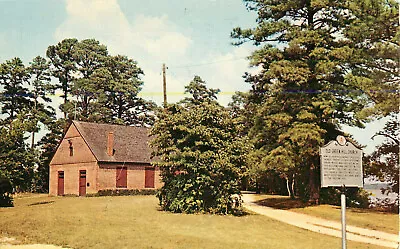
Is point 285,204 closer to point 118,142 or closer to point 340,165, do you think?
point 118,142

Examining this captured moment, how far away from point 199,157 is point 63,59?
18851mm

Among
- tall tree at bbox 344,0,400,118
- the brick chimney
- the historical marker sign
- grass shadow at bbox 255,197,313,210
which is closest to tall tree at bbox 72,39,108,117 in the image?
the brick chimney

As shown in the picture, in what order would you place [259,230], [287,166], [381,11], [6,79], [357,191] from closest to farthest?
[259,230] < [381,11] < [287,166] < [6,79] < [357,191]

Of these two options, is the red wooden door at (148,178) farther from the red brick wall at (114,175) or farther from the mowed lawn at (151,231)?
the mowed lawn at (151,231)

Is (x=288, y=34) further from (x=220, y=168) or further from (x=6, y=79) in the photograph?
(x=6, y=79)

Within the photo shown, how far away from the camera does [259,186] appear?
143 feet

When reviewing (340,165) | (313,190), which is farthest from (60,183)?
(340,165)

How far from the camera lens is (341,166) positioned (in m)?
11.2

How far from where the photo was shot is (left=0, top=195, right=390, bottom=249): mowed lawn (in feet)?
45.3

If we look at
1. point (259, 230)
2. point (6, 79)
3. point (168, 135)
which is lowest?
point (259, 230)

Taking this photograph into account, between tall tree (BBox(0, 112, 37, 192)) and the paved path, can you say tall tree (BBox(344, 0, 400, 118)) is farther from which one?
tall tree (BBox(0, 112, 37, 192))

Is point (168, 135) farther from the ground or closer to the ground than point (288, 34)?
closer to the ground

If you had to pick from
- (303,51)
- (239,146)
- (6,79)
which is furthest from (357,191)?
(6,79)

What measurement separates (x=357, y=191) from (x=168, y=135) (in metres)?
14.7
